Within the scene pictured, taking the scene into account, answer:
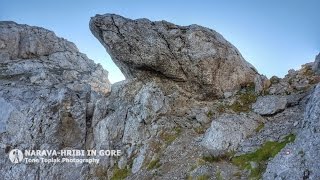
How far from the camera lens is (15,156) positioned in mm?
48594

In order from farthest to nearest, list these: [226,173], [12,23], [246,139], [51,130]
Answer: [12,23] < [51,130] < [246,139] < [226,173]

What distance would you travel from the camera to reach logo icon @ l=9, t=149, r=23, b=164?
158 ft

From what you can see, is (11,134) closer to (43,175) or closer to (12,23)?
(43,175)

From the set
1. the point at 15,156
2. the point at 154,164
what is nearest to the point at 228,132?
the point at 154,164

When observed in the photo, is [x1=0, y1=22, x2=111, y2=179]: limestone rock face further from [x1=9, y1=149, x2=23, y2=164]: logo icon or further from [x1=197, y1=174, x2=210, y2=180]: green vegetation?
[x1=197, y1=174, x2=210, y2=180]: green vegetation

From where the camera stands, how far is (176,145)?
39844 millimetres

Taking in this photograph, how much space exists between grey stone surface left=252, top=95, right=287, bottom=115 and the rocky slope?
109 mm

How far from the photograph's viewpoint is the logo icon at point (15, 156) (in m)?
48.1

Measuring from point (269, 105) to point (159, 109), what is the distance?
44.1ft

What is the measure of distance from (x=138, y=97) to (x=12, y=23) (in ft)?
153

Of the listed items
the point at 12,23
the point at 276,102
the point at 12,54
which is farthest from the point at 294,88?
the point at 12,23

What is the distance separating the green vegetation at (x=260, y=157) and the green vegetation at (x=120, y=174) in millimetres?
12930

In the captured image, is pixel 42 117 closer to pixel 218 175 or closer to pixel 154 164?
pixel 154 164

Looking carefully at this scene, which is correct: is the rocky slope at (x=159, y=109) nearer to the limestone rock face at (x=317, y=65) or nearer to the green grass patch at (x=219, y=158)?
the green grass patch at (x=219, y=158)
